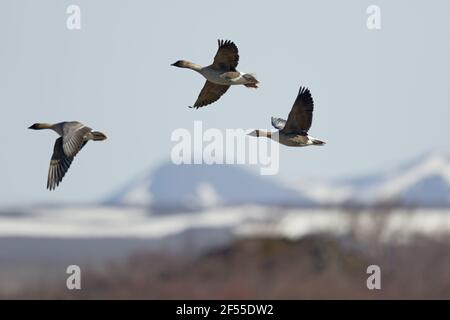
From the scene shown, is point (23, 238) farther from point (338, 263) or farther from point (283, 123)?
point (283, 123)

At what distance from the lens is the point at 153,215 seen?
1989 inches

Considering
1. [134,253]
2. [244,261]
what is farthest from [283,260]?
[134,253]

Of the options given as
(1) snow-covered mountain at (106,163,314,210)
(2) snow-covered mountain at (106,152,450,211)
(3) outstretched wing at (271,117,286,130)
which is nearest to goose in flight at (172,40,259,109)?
(3) outstretched wing at (271,117,286,130)

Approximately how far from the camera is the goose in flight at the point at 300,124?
20.4m

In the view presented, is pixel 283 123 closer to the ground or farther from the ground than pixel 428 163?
closer to the ground

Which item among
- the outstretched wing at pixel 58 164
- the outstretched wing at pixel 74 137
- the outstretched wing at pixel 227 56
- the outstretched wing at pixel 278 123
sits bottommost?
the outstretched wing at pixel 58 164

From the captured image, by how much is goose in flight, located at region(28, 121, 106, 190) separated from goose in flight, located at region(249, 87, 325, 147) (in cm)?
222

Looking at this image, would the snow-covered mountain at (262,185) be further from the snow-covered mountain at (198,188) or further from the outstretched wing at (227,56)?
the outstretched wing at (227,56)

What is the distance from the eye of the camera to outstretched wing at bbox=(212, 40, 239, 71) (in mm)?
21594

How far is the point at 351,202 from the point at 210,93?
22605 millimetres

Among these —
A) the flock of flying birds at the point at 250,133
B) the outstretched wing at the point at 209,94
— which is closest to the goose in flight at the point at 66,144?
the flock of flying birds at the point at 250,133

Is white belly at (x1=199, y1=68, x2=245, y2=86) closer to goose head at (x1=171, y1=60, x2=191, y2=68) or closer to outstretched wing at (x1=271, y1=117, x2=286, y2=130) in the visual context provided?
goose head at (x1=171, y1=60, x2=191, y2=68)

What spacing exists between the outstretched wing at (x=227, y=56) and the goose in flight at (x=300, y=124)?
1.41 meters

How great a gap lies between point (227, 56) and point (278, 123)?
45.7 inches
